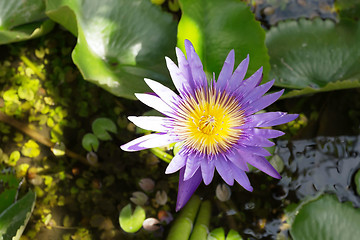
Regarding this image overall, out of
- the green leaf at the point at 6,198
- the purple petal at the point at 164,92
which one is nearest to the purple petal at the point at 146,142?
the purple petal at the point at 164,92

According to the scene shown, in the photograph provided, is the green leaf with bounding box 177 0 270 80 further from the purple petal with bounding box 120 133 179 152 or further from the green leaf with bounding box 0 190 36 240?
the green leaf with bounding box 0 190 36 240

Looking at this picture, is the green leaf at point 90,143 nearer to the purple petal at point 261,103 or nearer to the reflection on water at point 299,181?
the reflection on water at point 299,181

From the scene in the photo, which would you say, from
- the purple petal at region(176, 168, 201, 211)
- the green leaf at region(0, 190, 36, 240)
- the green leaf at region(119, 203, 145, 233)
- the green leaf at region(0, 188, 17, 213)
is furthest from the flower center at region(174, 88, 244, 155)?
the green leaf at region(0, 188, 17, 213)

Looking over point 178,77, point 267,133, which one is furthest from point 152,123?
point 267,133

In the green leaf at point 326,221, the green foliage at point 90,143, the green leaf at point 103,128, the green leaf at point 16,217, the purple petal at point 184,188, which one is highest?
the purple petal at point 184,188

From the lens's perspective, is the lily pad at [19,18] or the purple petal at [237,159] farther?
the lily pad at [19,18]

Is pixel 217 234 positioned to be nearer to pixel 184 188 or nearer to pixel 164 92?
pixel 184 188
